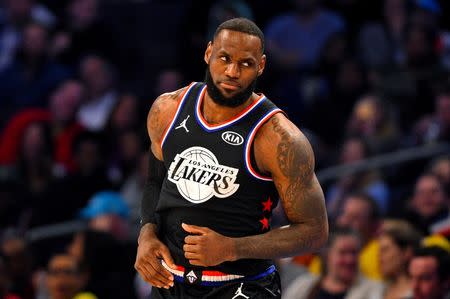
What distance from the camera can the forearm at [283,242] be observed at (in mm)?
4938

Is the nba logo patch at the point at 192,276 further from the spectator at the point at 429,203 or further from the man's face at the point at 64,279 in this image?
the spectator at the point at 429,203

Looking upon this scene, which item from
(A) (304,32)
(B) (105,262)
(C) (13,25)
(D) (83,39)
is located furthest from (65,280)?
(C) (13,25)

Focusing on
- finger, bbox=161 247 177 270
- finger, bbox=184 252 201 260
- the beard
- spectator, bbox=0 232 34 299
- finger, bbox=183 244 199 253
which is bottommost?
spectator, bbox=0 232 34 299

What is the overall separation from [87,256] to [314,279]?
71.6 inches

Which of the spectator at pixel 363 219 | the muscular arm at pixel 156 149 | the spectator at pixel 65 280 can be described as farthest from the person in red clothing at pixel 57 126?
the muscular arm at pixel 156 149

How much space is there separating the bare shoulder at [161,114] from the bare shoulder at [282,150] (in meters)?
0.54

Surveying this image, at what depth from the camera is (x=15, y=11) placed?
12109mm

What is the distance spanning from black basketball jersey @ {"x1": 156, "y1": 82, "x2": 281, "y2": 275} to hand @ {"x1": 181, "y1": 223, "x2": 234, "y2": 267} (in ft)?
0.58

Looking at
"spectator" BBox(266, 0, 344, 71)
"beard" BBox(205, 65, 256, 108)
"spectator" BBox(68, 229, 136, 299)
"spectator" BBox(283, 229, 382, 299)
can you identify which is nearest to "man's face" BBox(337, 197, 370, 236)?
"spectator" BBox(283, 229, 382, 299)

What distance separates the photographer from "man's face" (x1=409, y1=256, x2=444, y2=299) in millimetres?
7152

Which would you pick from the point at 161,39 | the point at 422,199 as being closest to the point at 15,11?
the point at 161,39

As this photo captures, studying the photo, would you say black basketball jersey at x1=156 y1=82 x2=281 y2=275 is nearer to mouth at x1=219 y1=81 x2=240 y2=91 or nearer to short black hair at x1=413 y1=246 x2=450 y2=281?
mouth at x1=219 y1=81 x2=240 y2=91

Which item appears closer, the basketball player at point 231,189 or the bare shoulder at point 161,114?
the basketball player at point 231,189

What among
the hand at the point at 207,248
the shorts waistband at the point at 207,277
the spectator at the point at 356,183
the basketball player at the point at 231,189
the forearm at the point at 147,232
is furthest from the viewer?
the spectator at the point at 356,183
